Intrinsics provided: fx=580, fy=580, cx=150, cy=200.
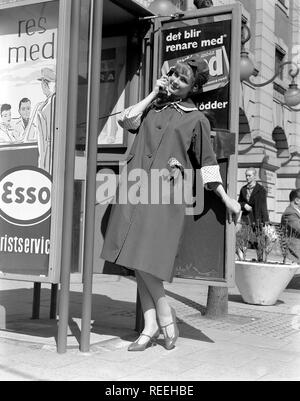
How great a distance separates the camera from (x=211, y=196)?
473 cm

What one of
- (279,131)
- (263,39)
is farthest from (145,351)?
(279,131)

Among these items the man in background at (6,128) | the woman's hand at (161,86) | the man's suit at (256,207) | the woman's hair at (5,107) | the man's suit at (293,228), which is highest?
the woman's hand at (161,86)

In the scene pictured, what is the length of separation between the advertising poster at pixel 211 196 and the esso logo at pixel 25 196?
3.86 feet

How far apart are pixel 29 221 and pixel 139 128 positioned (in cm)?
115

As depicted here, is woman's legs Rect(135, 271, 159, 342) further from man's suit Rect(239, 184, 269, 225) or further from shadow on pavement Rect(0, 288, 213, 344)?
man's suit Rect(239, 184, 269, 225)

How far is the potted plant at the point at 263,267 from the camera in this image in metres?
7.33

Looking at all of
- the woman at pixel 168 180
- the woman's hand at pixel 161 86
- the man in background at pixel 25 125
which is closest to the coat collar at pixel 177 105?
the woman at pixel 168 180

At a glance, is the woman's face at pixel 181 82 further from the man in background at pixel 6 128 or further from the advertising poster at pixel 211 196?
the man in background at pixel 6 128

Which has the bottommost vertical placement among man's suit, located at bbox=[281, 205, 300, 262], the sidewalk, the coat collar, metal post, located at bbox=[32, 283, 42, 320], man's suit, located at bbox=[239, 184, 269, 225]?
the sidewalk

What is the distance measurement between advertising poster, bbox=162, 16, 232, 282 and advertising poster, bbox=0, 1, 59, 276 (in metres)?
1.19

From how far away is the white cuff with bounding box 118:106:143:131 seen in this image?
4.63 meters

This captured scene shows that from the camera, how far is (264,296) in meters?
7.40

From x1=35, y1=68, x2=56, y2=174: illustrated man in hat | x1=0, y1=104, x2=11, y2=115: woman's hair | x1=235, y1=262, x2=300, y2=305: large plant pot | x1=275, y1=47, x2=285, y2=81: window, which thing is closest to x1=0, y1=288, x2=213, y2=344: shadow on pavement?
x1=235, y1=262, x2=300, y2=305: large plant pot
